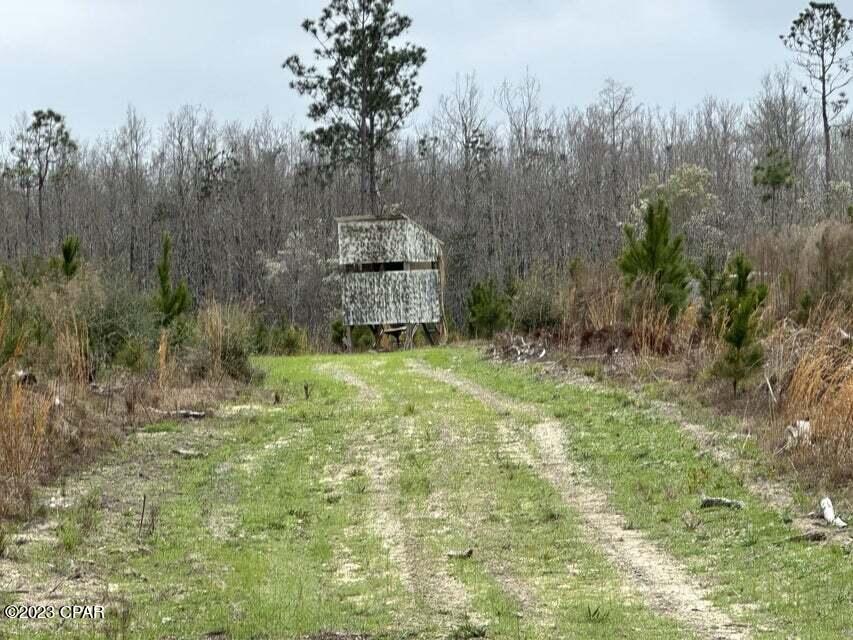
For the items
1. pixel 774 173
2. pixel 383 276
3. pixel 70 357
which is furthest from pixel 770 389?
pixel 774 173

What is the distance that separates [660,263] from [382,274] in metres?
19.0

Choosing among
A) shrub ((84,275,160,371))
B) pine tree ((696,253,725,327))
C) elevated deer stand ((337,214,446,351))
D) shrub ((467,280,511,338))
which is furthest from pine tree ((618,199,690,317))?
elevated deer stand ((337,214,446,351))

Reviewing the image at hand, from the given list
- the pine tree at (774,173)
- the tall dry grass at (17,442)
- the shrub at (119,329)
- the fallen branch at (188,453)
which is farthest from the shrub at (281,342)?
the tall dry grass at (17,442)

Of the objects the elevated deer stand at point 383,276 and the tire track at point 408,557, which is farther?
the elevated deer stand at point 383,276

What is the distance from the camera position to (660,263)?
75.2ft

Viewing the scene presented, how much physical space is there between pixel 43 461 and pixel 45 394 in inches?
77.9

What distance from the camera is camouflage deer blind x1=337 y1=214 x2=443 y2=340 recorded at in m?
40.8

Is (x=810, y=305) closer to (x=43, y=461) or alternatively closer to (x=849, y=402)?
(x=849, y=402)

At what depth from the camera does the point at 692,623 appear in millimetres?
7570

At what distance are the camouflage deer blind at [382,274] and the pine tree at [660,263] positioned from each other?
716 inches

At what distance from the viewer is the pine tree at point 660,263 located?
22578 millimetres

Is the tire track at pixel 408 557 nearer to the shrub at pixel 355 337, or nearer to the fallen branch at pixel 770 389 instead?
the fallen branch at pixel 770 389

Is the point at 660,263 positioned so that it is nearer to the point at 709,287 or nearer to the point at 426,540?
the point at 709,287

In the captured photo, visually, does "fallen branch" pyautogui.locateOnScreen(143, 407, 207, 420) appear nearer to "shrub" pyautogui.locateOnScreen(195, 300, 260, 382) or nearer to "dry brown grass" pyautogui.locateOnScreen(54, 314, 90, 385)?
"dry brown grass" pyautogui.locateOnScreen(54, 314, 90, 385)
